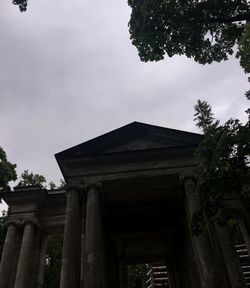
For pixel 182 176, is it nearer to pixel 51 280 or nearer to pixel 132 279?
pixel 51 280

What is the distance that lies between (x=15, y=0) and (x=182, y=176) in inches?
390

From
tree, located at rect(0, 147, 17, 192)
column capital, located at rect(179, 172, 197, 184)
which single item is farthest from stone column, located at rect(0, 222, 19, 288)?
column capital, located at rect(179, 172, 197, 184)

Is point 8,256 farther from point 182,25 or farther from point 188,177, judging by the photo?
point 182,25

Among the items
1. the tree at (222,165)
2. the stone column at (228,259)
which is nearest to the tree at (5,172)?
the stone column at (228,259)

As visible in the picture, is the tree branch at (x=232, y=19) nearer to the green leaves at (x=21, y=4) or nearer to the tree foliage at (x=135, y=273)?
the green leaves at (x=21, y=4)

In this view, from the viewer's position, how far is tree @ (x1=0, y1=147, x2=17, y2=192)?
23.4 metres

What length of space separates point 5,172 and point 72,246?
14.2 metres

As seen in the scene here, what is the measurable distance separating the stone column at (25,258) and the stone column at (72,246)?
388 centimetres

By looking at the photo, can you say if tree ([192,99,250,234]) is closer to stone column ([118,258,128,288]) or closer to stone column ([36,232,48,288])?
stone column ([118,258,128,288])

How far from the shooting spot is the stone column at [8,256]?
14211mm

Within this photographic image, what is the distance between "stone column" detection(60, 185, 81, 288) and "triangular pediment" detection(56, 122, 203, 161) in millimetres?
2011

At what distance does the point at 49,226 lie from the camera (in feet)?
53.9

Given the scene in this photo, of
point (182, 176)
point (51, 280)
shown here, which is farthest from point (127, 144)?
point (51, 280)

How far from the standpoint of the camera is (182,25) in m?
13.4
